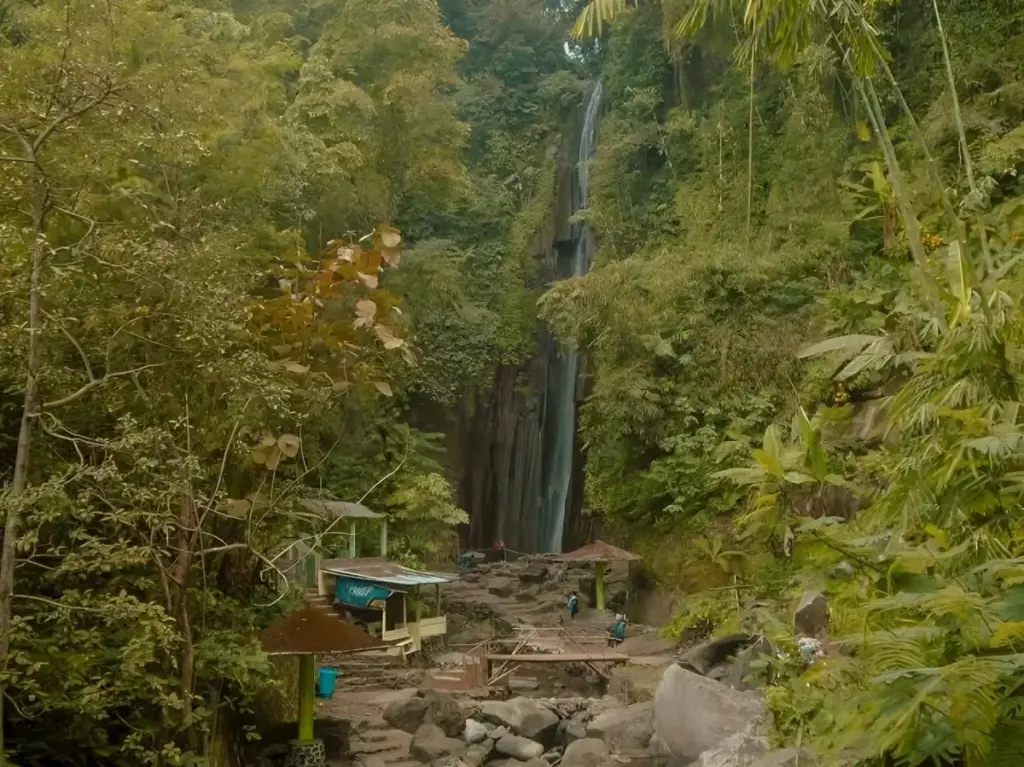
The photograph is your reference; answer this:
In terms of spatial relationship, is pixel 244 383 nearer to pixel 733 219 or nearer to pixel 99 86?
pixel 99 86

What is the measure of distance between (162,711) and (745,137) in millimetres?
12050

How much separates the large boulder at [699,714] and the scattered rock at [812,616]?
659 millimetres

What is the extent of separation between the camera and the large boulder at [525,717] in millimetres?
8047

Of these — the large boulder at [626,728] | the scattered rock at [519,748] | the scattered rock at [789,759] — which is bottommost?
the scattered rock at [519,748]

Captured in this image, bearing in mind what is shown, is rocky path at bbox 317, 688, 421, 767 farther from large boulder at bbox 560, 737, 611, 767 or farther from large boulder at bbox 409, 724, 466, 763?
large boulder at bbox 560, 737, 611, 767

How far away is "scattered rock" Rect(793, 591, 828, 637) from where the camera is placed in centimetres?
632

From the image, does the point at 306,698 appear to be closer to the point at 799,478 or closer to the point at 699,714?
the point at 699,714

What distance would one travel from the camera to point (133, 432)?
400 cm

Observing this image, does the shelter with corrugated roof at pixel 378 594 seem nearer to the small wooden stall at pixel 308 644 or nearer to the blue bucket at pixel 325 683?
the blue bucket at pixel 325 683

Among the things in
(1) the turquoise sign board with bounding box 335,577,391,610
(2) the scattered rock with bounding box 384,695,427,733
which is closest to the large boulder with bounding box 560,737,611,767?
(2) the scattered rock with bounding box 384,695,427,733

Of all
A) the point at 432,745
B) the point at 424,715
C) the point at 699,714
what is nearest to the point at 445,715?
the point at 424,715

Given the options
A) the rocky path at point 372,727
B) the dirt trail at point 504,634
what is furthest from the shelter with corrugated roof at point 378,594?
the rocky path at point 372,727

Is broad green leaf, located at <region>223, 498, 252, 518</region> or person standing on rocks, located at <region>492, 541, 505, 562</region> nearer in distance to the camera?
broad green leaf, located at <region>223, 498, 252, 518</region>

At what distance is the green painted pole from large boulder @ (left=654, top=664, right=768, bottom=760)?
273 cm
